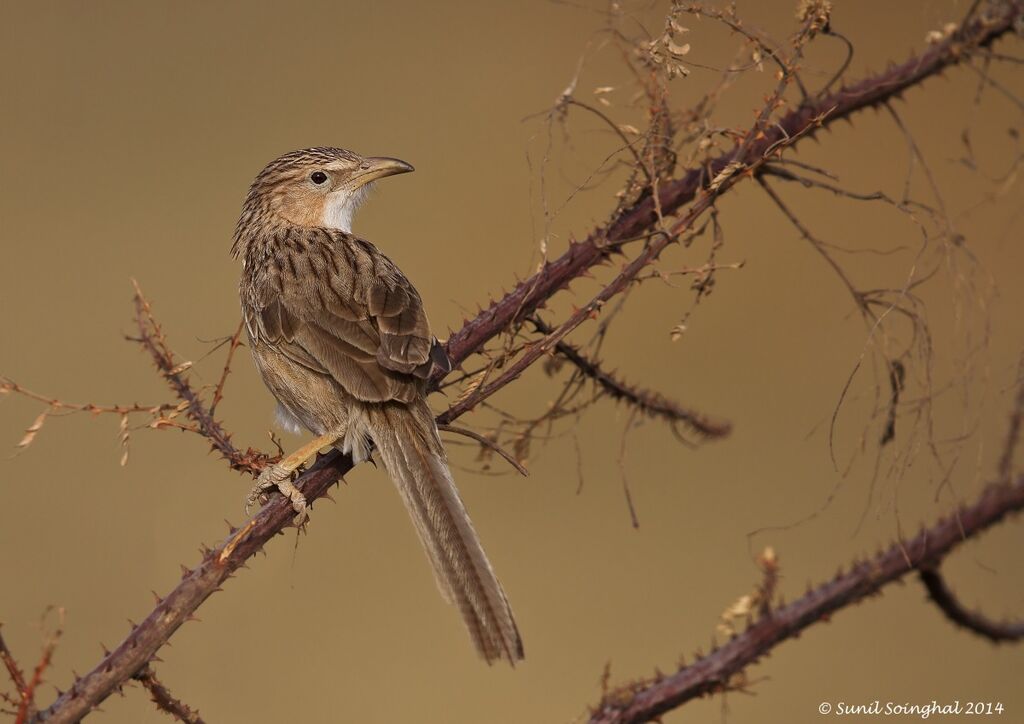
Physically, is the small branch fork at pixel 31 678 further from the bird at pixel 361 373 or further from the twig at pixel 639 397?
→ the twig at pixel 639 397

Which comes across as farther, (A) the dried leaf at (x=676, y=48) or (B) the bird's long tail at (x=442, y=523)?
(A) the dried leaf at (x=676, y=48)

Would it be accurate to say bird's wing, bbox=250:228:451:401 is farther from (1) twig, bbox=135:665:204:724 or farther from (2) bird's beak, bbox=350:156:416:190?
(1) twig, bbox=135:665:204:724

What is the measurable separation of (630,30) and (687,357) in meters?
5.79

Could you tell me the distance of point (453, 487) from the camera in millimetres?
3492

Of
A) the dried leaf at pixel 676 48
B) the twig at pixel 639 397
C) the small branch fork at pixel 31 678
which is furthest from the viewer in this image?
the twig at pixel 639 397

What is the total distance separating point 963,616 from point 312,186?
3.16 m

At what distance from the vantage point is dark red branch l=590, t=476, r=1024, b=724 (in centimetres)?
274

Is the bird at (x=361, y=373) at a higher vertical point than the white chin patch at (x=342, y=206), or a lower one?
lower

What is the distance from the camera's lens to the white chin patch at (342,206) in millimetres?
5078

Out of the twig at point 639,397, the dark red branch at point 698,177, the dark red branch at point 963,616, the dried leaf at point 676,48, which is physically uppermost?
the dried leaf at point 676,48

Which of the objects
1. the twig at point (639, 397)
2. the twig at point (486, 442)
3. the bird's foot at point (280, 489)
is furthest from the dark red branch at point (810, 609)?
the bird's foot at point (280, 489)

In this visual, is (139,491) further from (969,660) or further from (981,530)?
(981,530)

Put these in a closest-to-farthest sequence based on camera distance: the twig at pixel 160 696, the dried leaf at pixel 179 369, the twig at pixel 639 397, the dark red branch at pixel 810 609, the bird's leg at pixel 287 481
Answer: the twig at pixel 160 696 < the dark red branch at pixel 810 609 < the dried leaf at pixel 179 369 < the bird's leg at pixel 287 481 < the twig at pixel 639 397

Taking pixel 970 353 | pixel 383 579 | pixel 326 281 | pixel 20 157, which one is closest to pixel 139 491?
pixel 383 579
